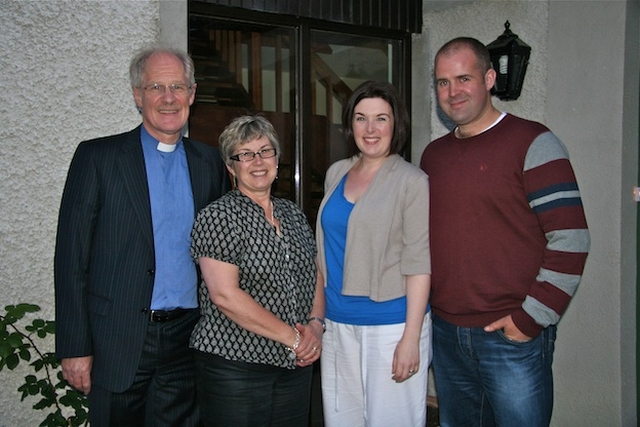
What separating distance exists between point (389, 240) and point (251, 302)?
2.15 ft

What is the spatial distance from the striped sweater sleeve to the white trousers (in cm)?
49

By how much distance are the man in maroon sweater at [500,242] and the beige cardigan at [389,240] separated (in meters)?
0.19

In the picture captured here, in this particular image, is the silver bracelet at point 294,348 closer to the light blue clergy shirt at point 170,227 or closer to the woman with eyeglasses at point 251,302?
the woman with eyeglasses at point 251,302

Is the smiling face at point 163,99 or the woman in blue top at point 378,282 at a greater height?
the smiling face at point 163,99

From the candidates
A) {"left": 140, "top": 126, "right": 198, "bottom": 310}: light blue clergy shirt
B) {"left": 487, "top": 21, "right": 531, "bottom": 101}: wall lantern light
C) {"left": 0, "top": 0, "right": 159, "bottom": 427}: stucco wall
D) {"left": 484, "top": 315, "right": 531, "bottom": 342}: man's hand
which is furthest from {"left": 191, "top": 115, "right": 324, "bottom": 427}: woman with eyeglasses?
{"left": 487, "top": 21, "right": 531, "bottom": 101}: wall lantern light

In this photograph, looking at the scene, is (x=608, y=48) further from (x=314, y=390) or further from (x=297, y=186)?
(x=314, y=390)

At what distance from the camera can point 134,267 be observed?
2627 mm

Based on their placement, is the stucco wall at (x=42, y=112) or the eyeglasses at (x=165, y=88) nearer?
the eyeglasses at (x=165, y=88)

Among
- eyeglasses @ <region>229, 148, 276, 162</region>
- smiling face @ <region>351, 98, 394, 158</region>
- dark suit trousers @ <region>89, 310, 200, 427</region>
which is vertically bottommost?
dark suit trousers @ <region>89, 310, 200, 427</region>

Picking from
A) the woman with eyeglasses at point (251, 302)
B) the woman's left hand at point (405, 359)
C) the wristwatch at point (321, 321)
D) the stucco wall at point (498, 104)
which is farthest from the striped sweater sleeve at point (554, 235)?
the stucco wall at point (498, 104)

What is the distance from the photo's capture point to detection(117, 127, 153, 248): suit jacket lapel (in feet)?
8.68

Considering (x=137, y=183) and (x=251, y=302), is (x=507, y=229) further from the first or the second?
(x=137, y=183)

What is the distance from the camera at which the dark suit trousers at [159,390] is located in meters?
2.64

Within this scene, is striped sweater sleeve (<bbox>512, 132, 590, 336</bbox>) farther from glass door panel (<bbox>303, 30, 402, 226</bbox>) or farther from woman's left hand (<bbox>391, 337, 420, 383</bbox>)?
glass door panel (<bbox>303, 30, 402, 226</bbox>)
